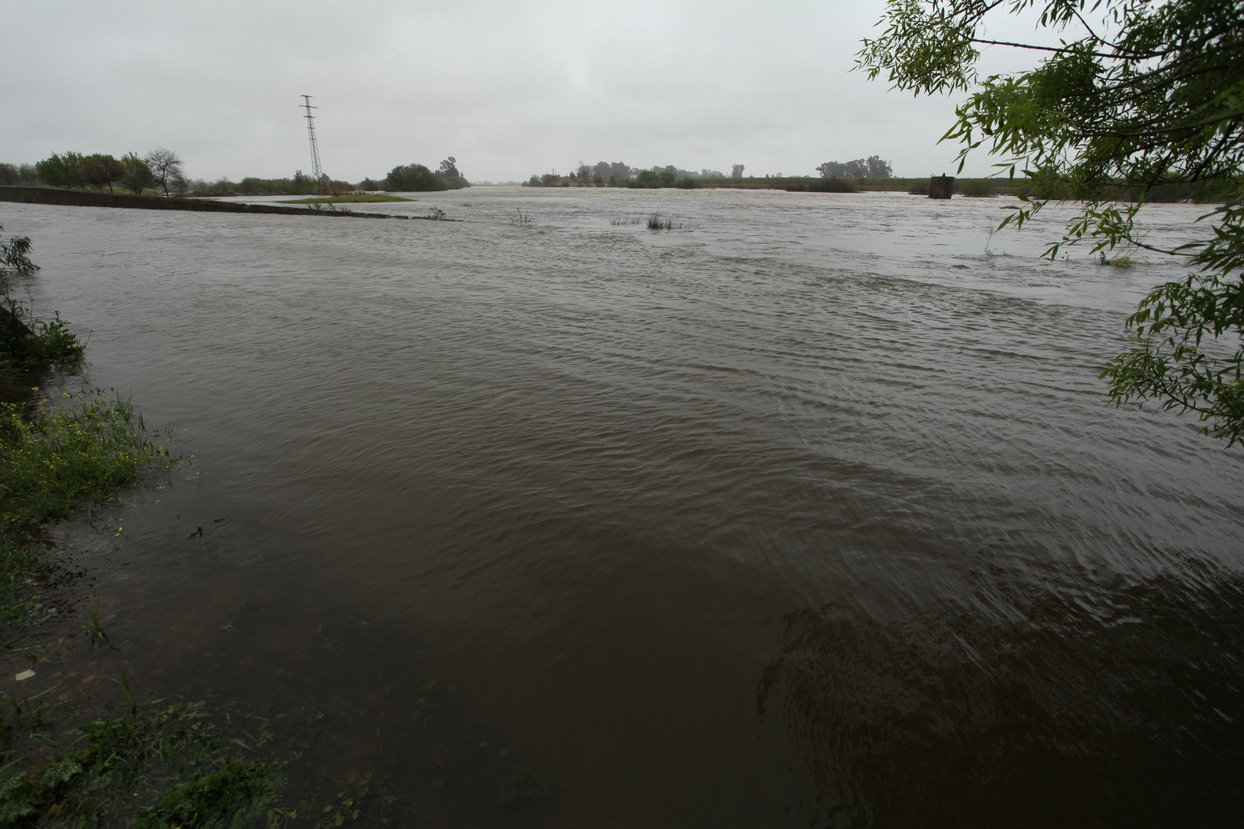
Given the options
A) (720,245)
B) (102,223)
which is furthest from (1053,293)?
(102,223)

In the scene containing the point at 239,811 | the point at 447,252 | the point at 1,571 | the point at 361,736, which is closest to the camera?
the point at 239,811

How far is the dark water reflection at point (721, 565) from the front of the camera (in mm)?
4105

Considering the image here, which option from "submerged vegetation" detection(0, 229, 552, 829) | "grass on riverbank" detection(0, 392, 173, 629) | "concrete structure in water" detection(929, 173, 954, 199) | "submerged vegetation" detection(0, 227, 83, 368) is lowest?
"submerged vegetation" detection(0, 229, 552, 829)

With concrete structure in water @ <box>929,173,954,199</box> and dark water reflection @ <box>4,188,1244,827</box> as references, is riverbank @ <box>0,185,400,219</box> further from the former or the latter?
concrete structure in water @ <box>929,173,954,199</box>

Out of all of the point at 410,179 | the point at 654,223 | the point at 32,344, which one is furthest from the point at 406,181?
the point at 32,344

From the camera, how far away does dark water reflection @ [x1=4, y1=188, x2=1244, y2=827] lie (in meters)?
4.11

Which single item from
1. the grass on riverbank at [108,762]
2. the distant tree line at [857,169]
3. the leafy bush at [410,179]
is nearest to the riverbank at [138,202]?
the grass on riverbank at [108,762]

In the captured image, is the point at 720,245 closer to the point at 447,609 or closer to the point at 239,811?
the point at 447,609

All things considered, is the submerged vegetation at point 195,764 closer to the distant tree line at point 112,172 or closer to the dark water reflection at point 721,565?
the dark water reflection at point 721,565

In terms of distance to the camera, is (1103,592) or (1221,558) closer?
(1103,592)

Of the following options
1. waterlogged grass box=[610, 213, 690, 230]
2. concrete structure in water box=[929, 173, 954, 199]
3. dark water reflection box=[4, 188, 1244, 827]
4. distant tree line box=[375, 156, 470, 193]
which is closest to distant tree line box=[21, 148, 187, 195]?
distant tree line box=[375, 156, 470, 193]

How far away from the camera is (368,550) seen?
6238 millimetres

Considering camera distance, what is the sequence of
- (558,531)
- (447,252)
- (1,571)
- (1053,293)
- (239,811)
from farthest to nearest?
(447,252) < (1053,293) < (558,531) < (1,571) < (239,811)

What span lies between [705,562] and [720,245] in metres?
28.0
